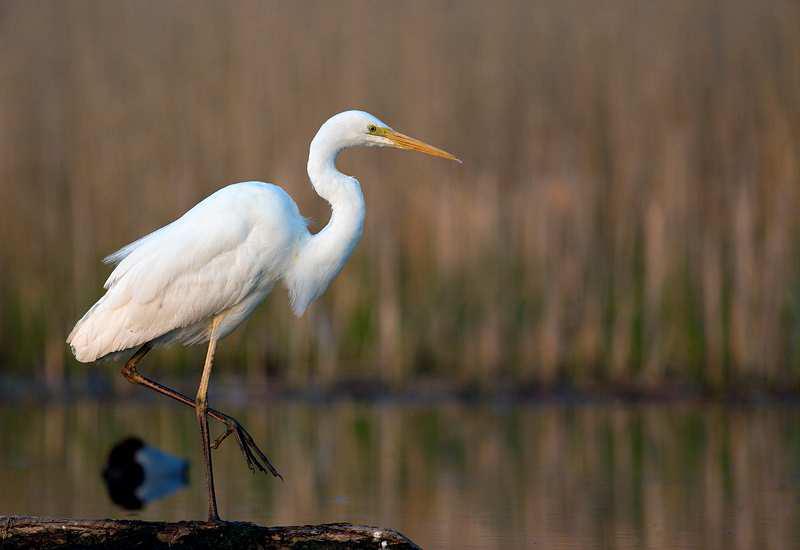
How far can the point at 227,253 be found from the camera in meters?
6.29

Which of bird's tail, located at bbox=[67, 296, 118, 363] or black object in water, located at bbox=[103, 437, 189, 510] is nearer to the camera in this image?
bird's tail, located at bbox=[67, 296, 118, 363]

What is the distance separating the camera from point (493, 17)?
37.8 ft

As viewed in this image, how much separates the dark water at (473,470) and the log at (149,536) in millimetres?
1178

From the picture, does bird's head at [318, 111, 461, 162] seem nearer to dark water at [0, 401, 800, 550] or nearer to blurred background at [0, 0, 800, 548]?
dark water at [0, 401, 800, 550]

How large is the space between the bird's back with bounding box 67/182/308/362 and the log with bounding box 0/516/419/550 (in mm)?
1282

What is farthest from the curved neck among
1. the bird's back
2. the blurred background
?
the blurred background

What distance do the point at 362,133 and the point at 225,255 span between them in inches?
31.2

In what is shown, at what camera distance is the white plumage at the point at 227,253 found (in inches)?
246

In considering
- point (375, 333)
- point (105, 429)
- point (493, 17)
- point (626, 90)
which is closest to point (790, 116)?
point (626, 90)

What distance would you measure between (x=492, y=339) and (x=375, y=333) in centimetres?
90

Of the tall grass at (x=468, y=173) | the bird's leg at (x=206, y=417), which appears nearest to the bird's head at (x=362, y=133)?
the bird's leg at (x=206, y=417)

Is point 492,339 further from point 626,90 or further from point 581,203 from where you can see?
point 626,90

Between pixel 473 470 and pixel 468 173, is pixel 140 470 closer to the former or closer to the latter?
pixel 473 470

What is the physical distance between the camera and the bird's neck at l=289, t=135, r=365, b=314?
6297 mm
